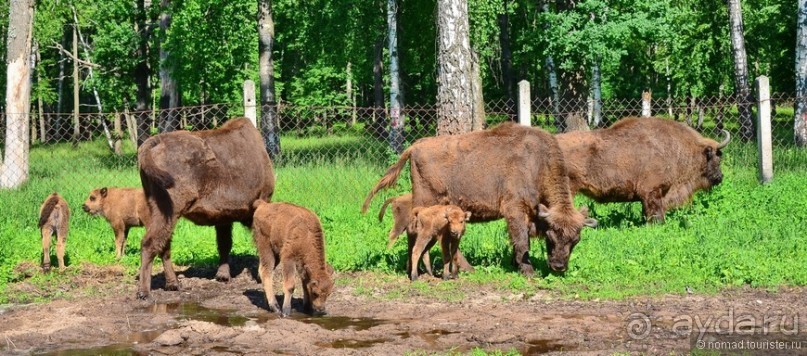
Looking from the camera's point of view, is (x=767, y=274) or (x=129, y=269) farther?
(x=129, y=269)

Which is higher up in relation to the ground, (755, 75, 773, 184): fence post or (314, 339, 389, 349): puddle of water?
(755, 75, 773, 184): fence post

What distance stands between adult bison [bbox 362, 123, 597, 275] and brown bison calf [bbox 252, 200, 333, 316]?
2187 mm

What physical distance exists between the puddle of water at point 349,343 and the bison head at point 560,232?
3157mm

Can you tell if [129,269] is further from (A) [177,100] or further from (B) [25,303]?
(A) [177,100]

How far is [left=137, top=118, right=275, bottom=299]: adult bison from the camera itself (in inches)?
432

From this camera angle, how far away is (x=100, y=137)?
46.6 m

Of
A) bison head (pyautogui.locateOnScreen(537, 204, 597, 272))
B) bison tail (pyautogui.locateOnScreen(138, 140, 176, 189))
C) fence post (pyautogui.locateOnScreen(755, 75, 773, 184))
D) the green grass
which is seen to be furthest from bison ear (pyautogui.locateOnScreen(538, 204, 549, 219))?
fence post (pyautogui.locateOnScreen(755, 75, 773, 184))

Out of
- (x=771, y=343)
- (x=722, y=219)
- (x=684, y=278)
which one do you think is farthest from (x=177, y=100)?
(x=771, y=343)

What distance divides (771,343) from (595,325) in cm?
146

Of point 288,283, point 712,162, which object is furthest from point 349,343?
point 712,162

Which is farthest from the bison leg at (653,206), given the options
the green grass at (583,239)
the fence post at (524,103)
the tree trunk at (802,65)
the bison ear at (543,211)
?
the tree trunk at (802,65)

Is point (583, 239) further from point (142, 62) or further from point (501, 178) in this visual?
point (142, 62)

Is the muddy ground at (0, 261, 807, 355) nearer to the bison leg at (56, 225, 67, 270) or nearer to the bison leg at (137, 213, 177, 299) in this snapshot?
the bison leg at (137, 213, 177, 299)

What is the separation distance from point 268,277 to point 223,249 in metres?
2.17
